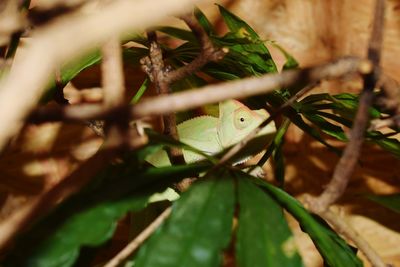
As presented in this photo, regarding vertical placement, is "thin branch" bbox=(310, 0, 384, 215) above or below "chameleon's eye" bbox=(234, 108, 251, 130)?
above

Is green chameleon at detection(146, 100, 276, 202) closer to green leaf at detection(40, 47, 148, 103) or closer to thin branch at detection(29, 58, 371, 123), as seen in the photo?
green leaf at detection(40, 47, 148, 103)

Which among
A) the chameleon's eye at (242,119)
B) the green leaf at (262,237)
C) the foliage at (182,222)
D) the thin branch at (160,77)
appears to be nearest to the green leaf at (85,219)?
the foliage at (182,222)

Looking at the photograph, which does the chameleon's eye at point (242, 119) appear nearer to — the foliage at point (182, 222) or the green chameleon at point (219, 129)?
the green chameleon at point (219, 129)

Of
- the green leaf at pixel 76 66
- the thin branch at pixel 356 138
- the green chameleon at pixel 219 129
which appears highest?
the thin branch at pixel 356 138

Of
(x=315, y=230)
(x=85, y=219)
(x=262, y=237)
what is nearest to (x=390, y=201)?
(x=315, y=230)

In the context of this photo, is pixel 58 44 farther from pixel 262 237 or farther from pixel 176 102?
pixel 262 237

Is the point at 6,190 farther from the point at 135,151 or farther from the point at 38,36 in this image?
the point at 38,36

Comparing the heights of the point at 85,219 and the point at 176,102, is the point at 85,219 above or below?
below

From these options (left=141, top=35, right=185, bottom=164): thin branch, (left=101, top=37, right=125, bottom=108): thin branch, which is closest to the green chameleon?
(left=141, top=35, right=185, bottom=164): thin branch
